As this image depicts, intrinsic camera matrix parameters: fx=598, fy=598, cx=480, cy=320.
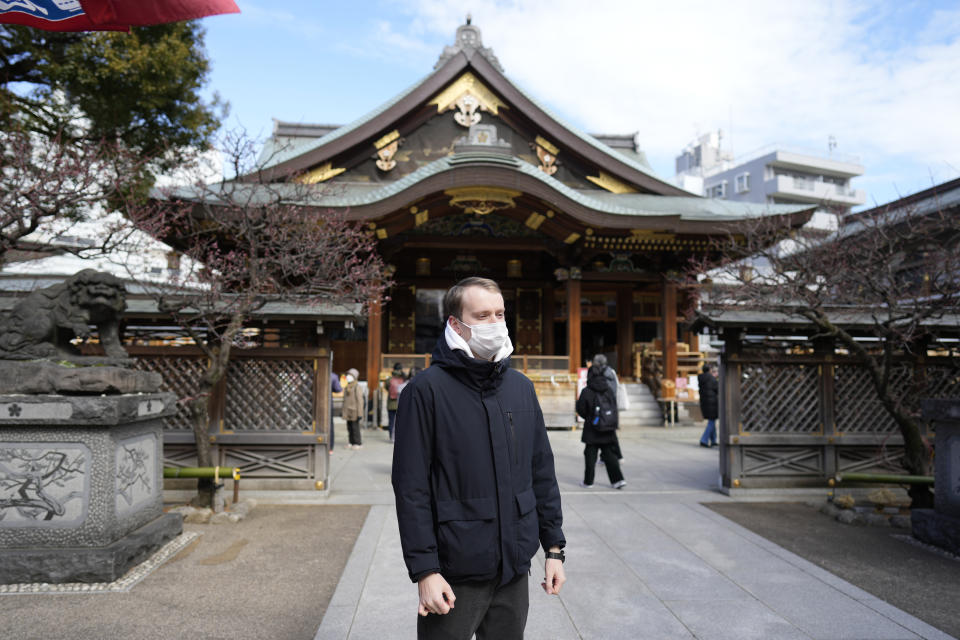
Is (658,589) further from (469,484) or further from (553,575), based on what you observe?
(469,484)

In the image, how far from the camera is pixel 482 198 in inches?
529

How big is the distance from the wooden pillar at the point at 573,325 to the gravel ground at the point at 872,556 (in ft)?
23.4

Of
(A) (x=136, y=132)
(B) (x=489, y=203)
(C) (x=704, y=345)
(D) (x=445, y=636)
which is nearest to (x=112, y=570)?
(D) (x=445, y=636)

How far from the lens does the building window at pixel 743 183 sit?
149 ft

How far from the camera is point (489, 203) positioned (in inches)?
542

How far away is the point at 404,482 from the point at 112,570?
346cm

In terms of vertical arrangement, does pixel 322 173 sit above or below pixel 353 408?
above

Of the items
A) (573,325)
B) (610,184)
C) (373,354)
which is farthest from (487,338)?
(610,184)

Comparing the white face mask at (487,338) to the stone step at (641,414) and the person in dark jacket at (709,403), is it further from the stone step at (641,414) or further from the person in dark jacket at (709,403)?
the stone step at (641,414)

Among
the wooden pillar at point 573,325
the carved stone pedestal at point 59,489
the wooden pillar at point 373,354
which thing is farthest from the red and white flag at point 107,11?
the wooden pillar at point 573,325

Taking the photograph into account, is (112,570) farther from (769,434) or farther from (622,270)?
(622,270)

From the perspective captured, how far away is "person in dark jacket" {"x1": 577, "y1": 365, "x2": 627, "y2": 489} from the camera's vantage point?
7.39 meters

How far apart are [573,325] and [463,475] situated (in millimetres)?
12423

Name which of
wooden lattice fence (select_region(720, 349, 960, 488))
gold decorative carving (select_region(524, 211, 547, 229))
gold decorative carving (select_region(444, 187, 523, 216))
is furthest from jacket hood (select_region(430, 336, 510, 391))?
gold decorative carving (select_region(524, 211, 547, 229))
